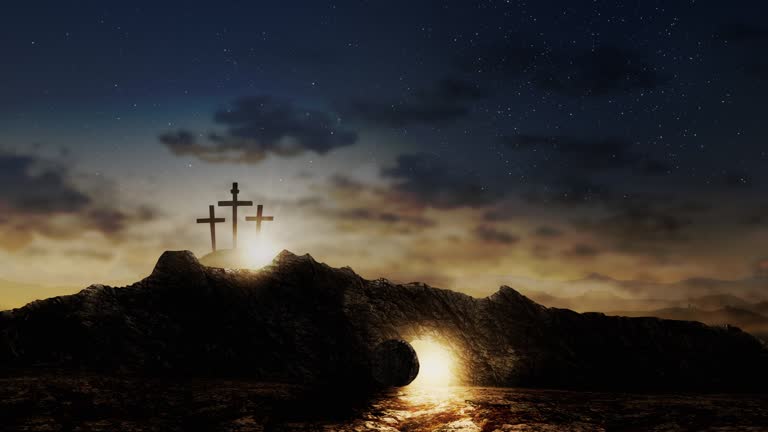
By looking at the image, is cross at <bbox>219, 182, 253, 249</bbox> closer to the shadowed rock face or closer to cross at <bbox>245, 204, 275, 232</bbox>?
cross at <bbox>245, 204, 275, 232</bbox>

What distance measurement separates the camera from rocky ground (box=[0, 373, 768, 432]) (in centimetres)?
686

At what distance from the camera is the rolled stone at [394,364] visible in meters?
10.3

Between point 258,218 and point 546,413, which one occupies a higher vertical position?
point 258,218

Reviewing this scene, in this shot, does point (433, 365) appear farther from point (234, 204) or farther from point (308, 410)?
point (234, 204)

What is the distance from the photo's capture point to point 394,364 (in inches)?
404

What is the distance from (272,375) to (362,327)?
2.57 meters

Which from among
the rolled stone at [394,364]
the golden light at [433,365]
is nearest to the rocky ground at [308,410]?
the rolled stone at [394,364]

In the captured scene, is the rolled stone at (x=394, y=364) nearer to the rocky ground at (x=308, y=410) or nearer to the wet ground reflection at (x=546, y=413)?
the wet ground reflection at (x=546, y=413)

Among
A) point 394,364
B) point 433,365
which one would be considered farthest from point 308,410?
point 433,365

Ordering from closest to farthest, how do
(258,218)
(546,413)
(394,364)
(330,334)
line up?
(546,413)
(394,364)
(330,334)
(258,218)

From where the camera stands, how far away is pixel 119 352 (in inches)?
415

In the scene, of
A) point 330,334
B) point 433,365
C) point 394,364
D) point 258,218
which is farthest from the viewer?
point 258,218

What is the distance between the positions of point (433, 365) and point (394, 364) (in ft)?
6.72

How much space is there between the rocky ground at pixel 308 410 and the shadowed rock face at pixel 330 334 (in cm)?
197
